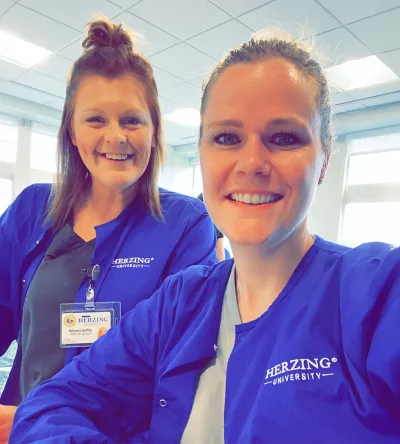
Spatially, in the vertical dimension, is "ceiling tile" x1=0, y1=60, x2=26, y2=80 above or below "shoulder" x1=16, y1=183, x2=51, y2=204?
above

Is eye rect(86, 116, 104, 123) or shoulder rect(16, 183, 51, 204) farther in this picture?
shoulder rect(16, 183, 51, 204)

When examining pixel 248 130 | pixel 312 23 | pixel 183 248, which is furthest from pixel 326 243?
pixel 312 23

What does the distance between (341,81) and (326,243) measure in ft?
13.1

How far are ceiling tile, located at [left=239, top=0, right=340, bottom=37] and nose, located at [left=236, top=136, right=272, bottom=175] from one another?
2.56m

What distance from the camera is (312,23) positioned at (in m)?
3.14

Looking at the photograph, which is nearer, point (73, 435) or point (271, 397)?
point (271, 397)

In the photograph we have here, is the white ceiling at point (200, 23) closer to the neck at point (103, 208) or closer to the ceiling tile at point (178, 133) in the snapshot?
the neck at point (103, 208)

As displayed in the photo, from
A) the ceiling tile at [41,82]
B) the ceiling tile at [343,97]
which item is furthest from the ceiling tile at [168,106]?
the ceiling tile at [343,97]

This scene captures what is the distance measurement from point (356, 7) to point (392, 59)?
1048 mm

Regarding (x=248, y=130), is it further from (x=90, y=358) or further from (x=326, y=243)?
(x=90, y=358)

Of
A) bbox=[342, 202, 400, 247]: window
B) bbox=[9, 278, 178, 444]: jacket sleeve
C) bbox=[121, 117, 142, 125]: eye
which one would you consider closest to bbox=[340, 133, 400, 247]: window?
bbox=[342, 202, 400, 247]: window

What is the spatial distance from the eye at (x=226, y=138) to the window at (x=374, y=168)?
5361 mm

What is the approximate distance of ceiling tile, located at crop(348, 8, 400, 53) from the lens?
301 centimetres

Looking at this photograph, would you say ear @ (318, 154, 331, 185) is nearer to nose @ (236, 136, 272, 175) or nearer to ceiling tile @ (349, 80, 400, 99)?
nose @ (236, 136, 272, 175)
